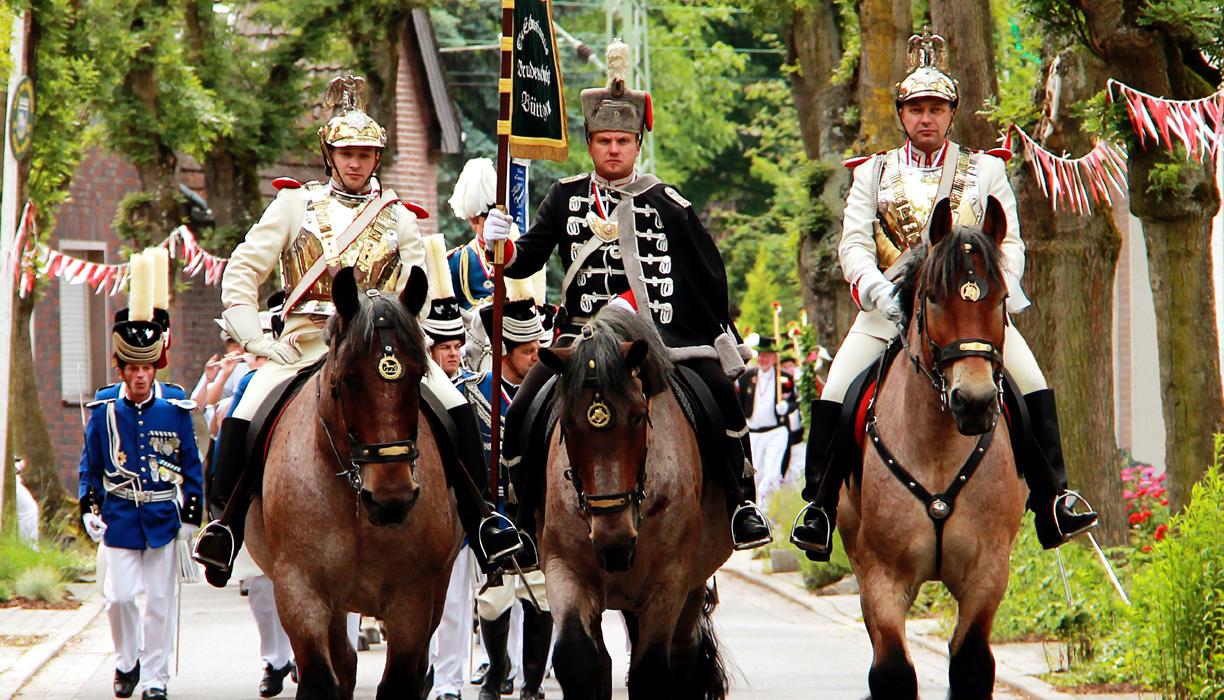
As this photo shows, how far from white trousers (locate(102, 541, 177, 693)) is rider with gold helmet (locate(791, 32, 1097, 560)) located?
520 cm

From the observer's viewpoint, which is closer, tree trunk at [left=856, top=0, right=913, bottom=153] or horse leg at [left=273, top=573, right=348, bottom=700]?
horse leg at [left=273, top=573, right=348, bottom=700]

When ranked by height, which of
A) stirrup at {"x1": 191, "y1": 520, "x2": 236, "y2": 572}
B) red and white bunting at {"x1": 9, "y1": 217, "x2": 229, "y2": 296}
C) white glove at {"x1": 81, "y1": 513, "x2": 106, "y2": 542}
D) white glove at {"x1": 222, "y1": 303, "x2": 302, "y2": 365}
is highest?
red and white bunting at {"x1": 9, "y1": 217, "x2": 229, "y2": 296}

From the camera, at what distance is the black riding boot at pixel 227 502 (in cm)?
947

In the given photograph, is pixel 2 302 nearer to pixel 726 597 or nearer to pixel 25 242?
pixel 25 242

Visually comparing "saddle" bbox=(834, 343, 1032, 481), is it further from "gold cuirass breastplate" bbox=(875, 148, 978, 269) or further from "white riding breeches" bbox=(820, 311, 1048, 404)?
"gold cuirass breastplate" bbox=(875, 148, 978, 269)

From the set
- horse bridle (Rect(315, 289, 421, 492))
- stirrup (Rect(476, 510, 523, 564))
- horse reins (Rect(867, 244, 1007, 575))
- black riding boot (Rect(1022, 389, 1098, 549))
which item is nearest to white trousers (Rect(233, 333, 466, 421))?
stirrup (Rect(476, 510, 523, 564))

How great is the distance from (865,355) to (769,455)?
18.3 m

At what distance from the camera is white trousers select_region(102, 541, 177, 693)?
42.0 ft

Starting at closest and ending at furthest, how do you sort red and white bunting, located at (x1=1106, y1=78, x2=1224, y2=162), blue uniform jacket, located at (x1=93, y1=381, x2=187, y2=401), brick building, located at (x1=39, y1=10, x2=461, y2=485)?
1. red and white bunting, located at (x1=1106, y1=78, x2=1224, y2=162)
2. blue uniform jacket, located at (x1=93, y1=381, x2=187, y2=401)
3. brick building, located at (x1=39, y1=10, x2=461, y2=485)

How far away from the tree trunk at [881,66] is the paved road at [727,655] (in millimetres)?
4613

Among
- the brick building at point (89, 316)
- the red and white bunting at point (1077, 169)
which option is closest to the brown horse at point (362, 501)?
the red and white bunting at point (1077, 169)

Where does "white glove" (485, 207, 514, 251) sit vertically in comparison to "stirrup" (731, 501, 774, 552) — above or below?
above

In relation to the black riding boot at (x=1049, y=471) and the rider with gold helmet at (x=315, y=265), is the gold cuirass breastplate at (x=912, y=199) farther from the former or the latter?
the rider with gold helmet at (x=315, y=265)

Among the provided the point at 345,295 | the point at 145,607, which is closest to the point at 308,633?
the point at 345,295
